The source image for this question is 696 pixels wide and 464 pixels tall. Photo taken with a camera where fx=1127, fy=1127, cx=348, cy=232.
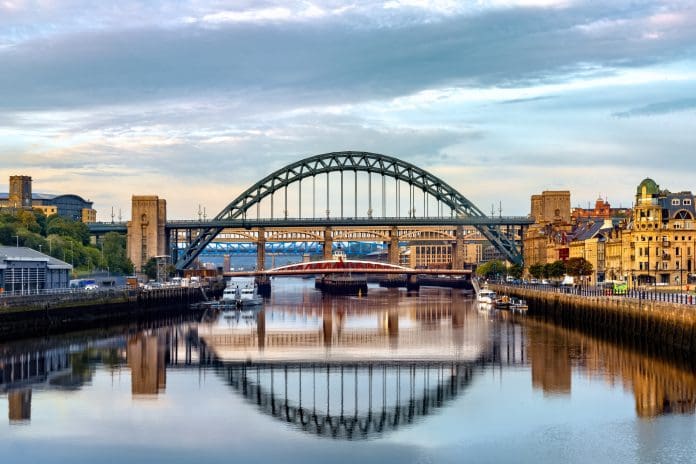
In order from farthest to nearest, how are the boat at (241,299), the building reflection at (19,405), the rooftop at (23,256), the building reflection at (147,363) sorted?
the boat at (241,299) → the rooftop at (23,256) → the building reflection at (147,363) → the building reflection at (19,405)

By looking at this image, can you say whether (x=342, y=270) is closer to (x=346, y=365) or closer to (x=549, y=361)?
(x=549, y=361)

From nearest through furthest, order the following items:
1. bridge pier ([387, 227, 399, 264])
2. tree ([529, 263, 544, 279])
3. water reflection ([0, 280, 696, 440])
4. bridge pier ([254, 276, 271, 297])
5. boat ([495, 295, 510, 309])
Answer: water reflection ([0, 280, 696, 440])
boat ([495, 295, 510, 309])
tree ([529, 263, 544, 279])
bridge pier ([387, 227, 399, 264])
bridge pier ([254, 276, 271, 297])

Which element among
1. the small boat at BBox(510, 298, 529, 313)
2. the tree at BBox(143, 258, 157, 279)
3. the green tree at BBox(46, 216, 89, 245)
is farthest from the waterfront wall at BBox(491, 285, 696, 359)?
the green tree at BBox(46, 216, 89, 245)

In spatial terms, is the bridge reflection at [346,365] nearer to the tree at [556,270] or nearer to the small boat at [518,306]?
the small boat at [518,306]

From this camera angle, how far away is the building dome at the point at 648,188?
104m

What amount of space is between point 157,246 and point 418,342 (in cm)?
8653

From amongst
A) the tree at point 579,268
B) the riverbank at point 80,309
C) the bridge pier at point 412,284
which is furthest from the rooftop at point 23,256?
the bridge pier at point 412,284

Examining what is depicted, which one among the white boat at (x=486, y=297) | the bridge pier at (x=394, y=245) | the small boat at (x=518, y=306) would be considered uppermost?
the bridge pier at (x=394, y=245)

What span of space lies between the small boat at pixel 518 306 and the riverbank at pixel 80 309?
110 feet

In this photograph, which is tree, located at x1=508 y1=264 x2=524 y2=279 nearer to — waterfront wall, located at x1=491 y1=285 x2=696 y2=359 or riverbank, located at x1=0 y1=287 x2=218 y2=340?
riverbank, located at x1=0 y1=287 x2=218 y2=340

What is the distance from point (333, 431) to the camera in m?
40.7

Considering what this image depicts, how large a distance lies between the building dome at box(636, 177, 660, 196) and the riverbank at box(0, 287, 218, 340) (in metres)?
46.3

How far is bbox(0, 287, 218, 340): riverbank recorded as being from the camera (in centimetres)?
7156

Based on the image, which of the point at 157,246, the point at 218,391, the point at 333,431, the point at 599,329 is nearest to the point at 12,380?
the point at 218,391
